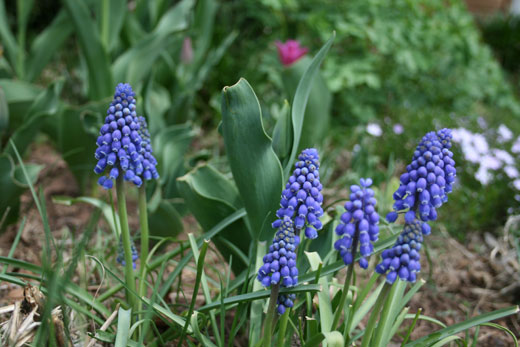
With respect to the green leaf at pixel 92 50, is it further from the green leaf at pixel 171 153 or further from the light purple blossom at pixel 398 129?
the light purple blossom at pixel 398 129

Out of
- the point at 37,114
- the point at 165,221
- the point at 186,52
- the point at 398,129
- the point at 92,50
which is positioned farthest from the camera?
the point at 398,129

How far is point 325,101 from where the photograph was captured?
10.4ft

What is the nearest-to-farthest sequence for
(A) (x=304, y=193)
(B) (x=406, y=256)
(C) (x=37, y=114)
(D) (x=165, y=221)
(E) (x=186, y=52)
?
(B) (x=406, y=256), (A) (x=304, y=193), (D) (x=165, y=221), (C) (x=37, y=114), (E) (x=186, y=52)

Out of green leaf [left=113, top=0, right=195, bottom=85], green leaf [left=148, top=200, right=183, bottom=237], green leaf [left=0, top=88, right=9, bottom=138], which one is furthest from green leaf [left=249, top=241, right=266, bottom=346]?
green leaf [left=113, top=0, right=195, bottom=85]

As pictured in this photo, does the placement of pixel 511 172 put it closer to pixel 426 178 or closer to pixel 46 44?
pixel 426 178

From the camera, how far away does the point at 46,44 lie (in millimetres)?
3141

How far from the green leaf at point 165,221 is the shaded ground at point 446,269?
202 millimetres

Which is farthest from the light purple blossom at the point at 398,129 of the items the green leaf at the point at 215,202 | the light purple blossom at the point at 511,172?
the green leaf at the point at 215,202

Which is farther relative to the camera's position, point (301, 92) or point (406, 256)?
point (301, 92)

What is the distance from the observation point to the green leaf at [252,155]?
1.54 m

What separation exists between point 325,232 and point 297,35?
9.77 ft

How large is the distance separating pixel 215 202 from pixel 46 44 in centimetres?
203

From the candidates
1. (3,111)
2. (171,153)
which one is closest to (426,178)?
(171,153)

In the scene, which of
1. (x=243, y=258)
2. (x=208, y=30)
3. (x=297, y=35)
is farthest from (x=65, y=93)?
(x=243, y=258)
